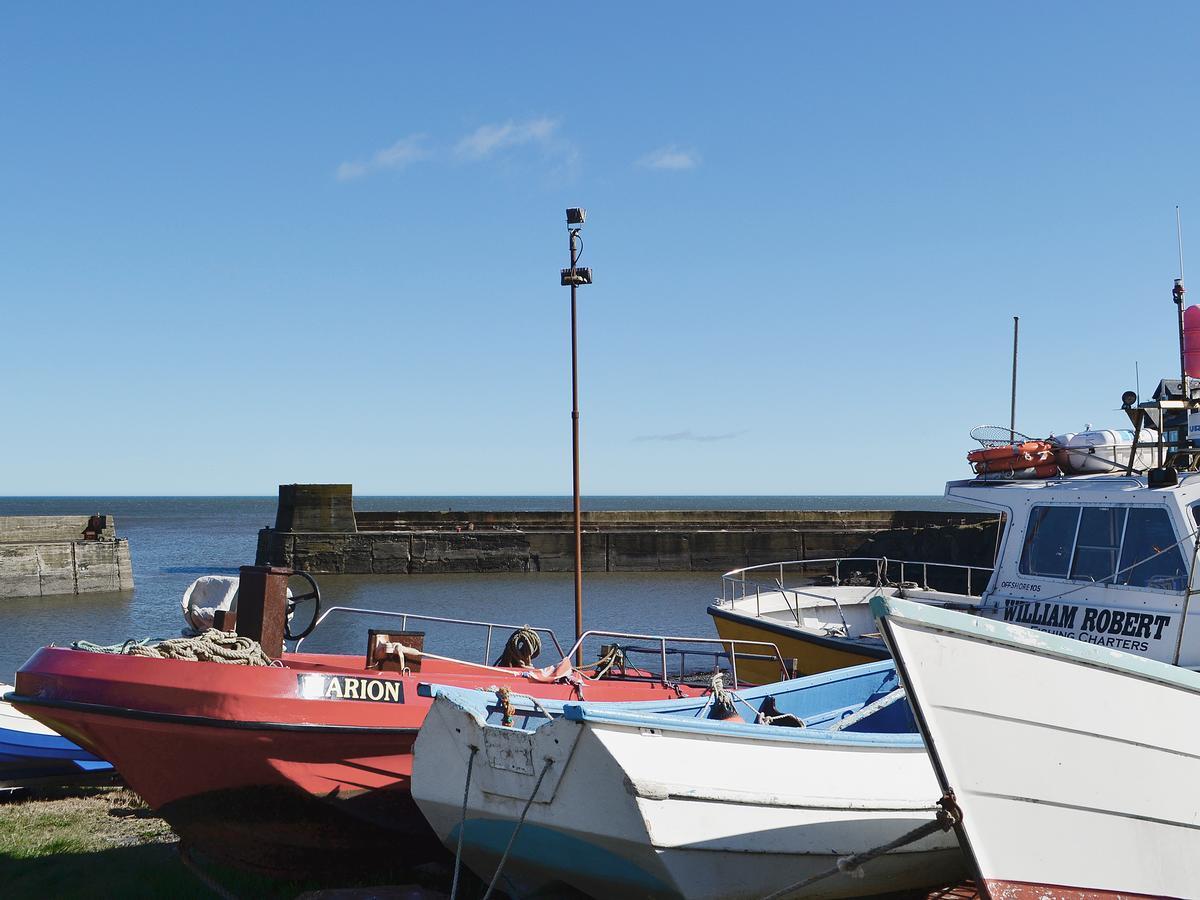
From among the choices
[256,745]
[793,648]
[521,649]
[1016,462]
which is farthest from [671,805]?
[793,648]

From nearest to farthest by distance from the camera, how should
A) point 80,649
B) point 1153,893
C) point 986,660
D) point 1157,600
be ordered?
point 986,660 → point 1153,893 → point 80,649 → point 1157,600

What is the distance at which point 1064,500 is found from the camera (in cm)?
958

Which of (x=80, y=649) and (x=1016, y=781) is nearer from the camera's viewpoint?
(x=1016, y=781)

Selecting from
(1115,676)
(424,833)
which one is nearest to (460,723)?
(424,833)

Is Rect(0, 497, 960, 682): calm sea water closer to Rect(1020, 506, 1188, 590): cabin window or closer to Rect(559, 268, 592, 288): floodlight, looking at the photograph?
Rect(559, 268, 592, 288): floodlight

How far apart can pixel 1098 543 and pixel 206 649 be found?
718 centimetres

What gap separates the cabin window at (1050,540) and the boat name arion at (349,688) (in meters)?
5.71

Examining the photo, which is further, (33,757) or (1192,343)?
(1192,343)

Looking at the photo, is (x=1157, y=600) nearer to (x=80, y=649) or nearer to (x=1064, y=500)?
(x=1064, y=500)

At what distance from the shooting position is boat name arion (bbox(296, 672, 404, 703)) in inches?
295

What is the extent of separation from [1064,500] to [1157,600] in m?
1.27

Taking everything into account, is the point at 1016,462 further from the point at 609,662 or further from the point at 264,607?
the point at 264,607

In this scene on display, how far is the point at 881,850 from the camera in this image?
5.49 meters

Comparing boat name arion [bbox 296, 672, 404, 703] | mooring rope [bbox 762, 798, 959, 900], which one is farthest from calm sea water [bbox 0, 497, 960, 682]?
mooring rope [bbox 762, 798, 959, 900]
